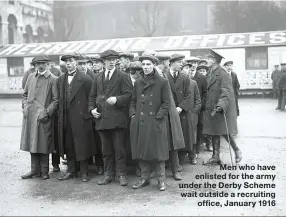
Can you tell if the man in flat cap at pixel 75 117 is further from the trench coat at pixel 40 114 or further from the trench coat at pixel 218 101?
the trench coat at pixel 218 101

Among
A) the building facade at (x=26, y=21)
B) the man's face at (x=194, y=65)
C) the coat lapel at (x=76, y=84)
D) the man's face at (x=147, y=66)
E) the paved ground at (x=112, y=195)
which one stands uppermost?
the building facade at (x=26, y=21)

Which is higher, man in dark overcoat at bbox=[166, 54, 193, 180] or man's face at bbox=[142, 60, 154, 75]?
man's face at bbox=[142, 60, 154, 75]

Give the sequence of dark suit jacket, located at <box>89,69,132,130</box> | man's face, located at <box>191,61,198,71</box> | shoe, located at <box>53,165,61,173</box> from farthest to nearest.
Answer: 1. man's face, located at <box>191,61,198,71</box>
2. shoe, located at <box>53,165,61,173</box>
3. dark suit jacket, located at <box>89,69,132,130</box>

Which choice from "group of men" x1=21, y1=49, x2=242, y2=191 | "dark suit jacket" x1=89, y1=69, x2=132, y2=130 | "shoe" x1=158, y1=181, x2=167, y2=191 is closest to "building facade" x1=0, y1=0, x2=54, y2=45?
"group of men" x1=21, y1=49, x2=242, y2=191

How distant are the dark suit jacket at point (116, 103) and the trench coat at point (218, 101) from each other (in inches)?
77.4

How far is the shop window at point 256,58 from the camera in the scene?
22500 mm

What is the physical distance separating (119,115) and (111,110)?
0.16 meters

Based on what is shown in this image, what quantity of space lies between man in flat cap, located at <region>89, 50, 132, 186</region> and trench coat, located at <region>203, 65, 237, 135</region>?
197 cm

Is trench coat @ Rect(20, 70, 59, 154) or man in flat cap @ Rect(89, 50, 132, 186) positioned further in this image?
trench coat @ Rect(20, 70, 59, 154)

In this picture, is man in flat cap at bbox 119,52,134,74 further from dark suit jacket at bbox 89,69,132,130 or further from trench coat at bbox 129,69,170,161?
trench coat at bbox 129,69,170,161

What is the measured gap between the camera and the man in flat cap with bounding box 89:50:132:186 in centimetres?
631

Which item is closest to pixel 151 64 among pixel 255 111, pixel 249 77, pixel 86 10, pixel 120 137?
pixel 120 137

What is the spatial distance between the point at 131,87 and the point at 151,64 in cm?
64

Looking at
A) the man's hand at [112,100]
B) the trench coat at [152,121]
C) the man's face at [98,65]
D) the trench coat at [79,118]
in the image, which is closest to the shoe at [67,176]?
the trench coat at [79,118]
